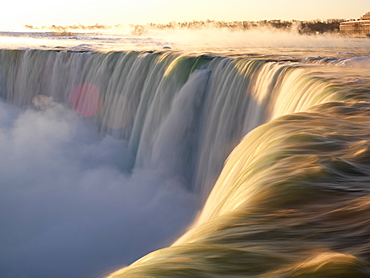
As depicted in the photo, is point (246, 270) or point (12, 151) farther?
point (12, 151)

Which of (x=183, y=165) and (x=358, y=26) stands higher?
(x=358, y=26)

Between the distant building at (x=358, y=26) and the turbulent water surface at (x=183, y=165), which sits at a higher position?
the distant building at (x=358, y=26)

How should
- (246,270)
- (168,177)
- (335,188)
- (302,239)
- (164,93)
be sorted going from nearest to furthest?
(246,270) → (302,239) → (335,188) → (168,177) → (164,93)

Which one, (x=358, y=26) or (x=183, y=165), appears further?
(x=358, y=26)

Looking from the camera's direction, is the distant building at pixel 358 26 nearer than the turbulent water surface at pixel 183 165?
No

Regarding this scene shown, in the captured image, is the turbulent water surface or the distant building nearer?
the turbulent water surface

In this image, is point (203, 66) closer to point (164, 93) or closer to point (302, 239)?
point (164, 93)

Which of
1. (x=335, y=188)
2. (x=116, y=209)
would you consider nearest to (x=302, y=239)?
(x=335, y=188)

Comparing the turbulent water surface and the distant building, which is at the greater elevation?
the distant building
